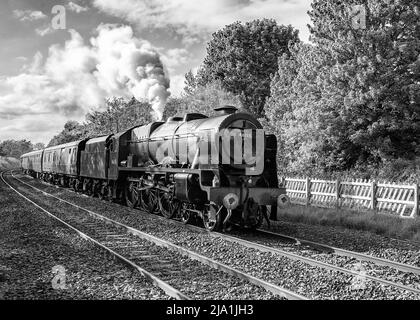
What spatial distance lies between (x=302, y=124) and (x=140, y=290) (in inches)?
758

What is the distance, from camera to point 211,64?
48.2 meters

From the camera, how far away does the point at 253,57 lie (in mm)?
44125

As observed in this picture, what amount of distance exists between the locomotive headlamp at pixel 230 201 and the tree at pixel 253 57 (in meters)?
32.8

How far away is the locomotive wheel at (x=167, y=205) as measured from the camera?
1366 centimetres

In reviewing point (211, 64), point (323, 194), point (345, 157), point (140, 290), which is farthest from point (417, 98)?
point (211, 64)

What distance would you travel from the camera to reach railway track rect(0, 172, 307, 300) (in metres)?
6.46

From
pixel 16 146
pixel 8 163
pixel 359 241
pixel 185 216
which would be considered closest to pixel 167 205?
pixel 185 216

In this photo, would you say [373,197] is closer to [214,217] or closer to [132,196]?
[214,217]

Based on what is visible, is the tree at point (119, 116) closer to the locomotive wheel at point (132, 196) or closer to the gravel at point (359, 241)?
the locomotive wheel at point (132, 196)

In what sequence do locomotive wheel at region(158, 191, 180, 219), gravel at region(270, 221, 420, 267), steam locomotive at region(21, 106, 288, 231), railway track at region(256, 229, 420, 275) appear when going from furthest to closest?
locomotive wheel at region(158, 191, 180, 219) < steam locomotive at region(21, 106, 288, 231) < gravel at region(270, 221, 420, 267) < railway track at region(256, 229, 420, 275)

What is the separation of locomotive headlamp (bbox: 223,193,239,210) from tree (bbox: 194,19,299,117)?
32764mm

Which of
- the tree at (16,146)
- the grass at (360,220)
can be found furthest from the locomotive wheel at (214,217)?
the tree at (16,146)

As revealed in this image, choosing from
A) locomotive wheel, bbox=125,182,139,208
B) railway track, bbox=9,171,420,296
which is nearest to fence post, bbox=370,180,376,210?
railway track, bbox=9,171,420,296

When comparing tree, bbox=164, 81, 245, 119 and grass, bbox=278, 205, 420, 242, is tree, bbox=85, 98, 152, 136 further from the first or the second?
grass, bbox=278, 205, 420, 242
